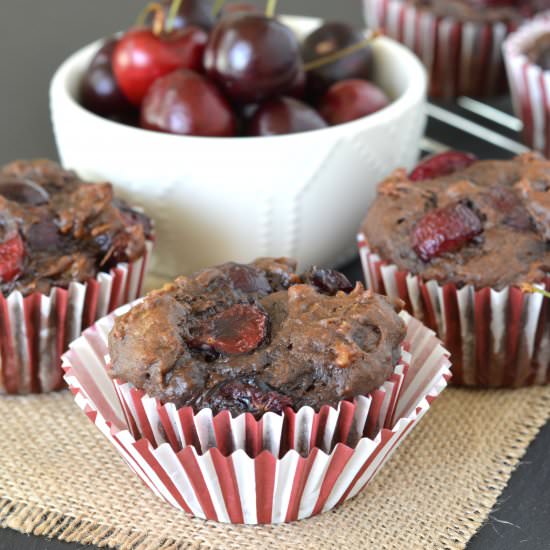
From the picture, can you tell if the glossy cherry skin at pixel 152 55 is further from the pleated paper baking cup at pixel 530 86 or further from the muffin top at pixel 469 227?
the pleated paper baking cup at pixel 530 86

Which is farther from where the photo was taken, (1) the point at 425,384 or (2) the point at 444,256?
(2) the point at 444,256

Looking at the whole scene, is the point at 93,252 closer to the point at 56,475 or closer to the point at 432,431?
the point at 56,475

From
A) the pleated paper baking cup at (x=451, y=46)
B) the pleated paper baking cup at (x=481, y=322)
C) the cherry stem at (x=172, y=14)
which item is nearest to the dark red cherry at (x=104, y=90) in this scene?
the cherry stem at (x=172, y=14)

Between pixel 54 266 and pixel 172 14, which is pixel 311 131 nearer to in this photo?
pixel 172 14

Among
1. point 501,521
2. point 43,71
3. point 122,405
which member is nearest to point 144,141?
point 122,405

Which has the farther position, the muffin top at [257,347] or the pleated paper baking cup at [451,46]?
the pleated paper baking cup at [451,46]

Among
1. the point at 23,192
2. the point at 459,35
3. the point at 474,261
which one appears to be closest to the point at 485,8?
the point at 459,35
